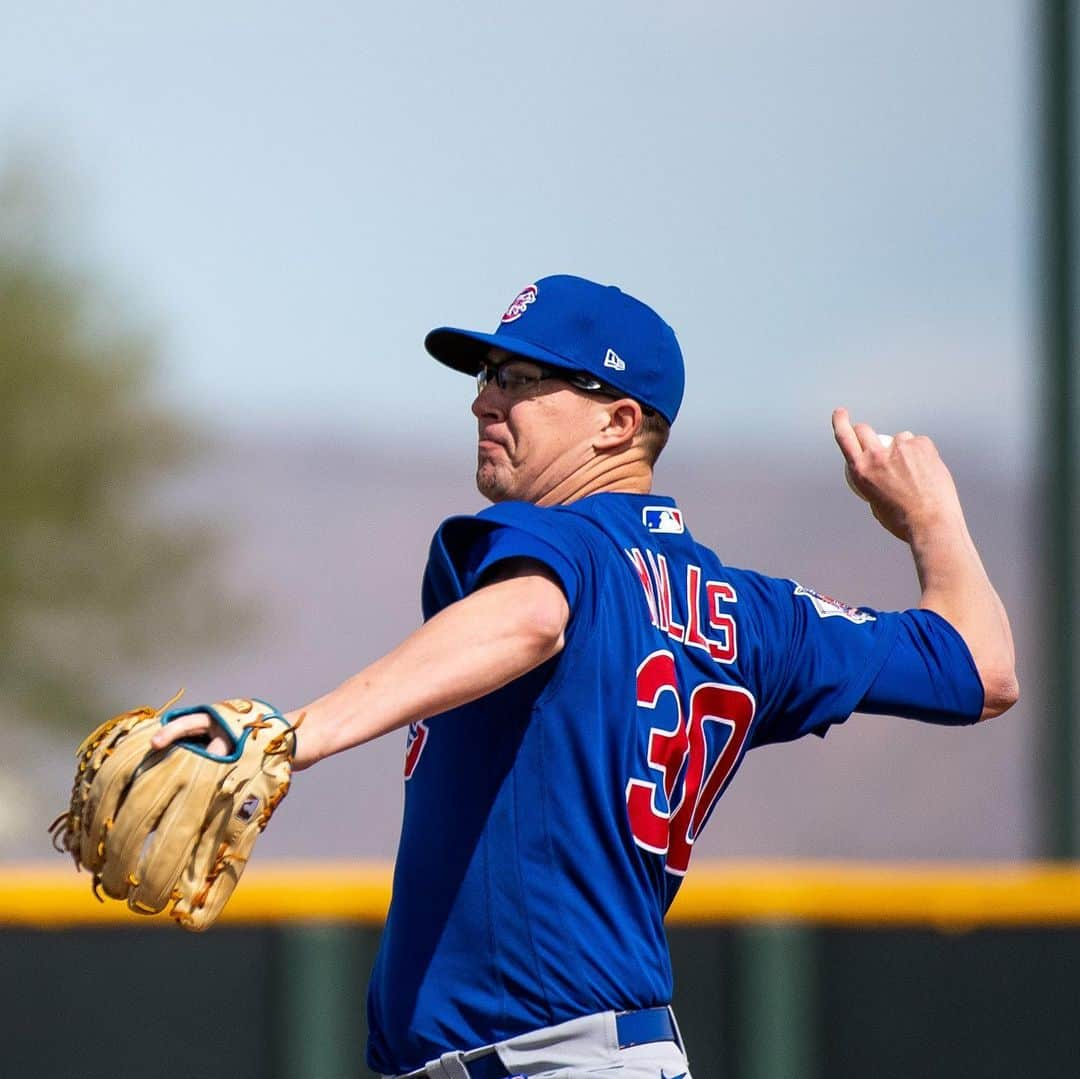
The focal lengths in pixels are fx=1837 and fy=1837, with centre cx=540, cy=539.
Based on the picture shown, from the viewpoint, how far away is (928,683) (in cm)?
248

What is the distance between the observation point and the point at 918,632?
253 cm

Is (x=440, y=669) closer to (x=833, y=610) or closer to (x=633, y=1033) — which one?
(x=633, y=1033)

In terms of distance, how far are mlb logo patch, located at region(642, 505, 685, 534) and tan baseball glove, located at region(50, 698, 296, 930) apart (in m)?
0.66

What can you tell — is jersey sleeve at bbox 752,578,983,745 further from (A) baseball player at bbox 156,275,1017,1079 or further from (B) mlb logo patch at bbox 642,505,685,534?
(B) mlb logo patch at bbox 642,505,685,534

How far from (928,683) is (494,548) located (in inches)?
30.6

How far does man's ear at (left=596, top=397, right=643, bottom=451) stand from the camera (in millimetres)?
2398

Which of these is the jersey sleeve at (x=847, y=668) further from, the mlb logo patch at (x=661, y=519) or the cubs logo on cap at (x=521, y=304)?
the cubs logo on cap at (x=521, y=304)

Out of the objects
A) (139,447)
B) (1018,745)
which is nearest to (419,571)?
(139,447)

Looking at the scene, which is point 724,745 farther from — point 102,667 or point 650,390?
point 102,667

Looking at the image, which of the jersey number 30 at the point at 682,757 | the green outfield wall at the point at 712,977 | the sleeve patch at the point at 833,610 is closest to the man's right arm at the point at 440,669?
the jersey number 30 at the point at 682,757

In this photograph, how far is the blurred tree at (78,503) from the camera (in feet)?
38.3

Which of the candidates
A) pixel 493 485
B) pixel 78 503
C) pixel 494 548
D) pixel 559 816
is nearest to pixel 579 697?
pixel 559 816

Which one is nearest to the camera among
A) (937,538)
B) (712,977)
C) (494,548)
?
(494,548)

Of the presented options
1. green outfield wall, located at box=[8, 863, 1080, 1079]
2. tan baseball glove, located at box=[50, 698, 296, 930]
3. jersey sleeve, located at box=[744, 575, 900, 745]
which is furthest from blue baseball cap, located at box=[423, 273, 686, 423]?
green outfield wall, located at box=[8, 863, 1080, 1079]
